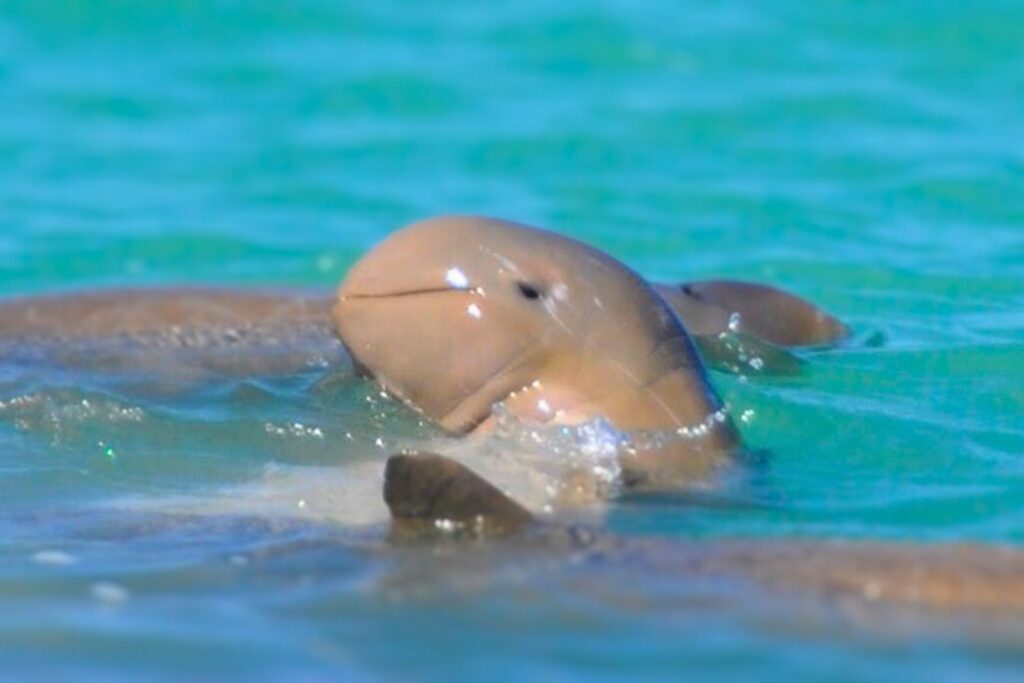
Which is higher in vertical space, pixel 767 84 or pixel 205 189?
pixel 767 84

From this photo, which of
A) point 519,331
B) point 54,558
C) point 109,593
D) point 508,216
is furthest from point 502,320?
point 508,216

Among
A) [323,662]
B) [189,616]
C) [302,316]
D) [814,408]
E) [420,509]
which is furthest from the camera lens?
[302,316]

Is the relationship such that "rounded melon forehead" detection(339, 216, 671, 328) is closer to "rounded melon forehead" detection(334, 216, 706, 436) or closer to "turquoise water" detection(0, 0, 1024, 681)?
"rounded melon forehead" detection(334, 216, 706, 436)

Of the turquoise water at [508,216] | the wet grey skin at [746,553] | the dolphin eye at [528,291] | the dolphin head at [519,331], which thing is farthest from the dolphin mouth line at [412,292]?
the wet grey skin at [746,553]

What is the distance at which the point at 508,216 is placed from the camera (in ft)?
40.0

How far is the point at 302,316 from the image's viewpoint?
9.14m

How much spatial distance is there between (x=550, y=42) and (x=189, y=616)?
42.2 feet

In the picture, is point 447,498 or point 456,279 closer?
point 447,498

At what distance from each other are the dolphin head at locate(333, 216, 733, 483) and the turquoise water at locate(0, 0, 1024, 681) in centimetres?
26

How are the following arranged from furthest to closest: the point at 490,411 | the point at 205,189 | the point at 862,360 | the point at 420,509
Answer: the point at 205,189
the point at 862,360
the point at 490,411
the point at 420,509

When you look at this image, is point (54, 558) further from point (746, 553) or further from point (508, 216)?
point (508, 216)

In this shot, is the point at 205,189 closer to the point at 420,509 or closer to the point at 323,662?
the point at 420,509

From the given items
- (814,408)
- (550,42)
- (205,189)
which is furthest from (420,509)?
(550,42)

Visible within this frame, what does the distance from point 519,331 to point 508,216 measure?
5.41 meters
